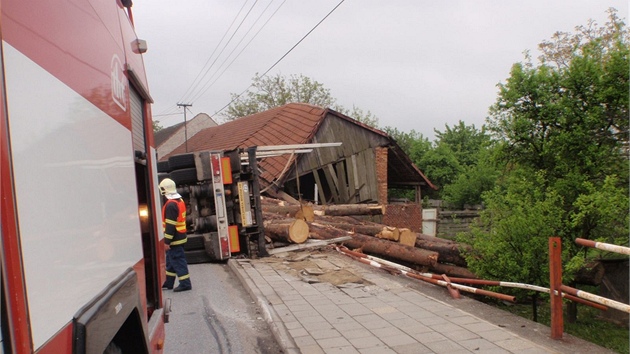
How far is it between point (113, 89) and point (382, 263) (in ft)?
23.2

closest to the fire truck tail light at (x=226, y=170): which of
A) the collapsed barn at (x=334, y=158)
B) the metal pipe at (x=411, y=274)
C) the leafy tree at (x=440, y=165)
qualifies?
the metal pipe at (x=411, y=274)

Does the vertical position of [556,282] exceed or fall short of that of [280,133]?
it falls short

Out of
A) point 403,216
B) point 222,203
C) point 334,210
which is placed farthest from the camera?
point 403,216

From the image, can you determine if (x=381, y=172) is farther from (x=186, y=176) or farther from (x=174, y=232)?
(x=174, y=232)

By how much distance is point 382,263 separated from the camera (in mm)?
8938

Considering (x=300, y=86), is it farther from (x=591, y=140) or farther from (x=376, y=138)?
(x=591, y=140)

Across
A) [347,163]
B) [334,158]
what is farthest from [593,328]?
[347,163]

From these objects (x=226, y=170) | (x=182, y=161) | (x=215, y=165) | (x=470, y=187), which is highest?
(x=182, y=161)

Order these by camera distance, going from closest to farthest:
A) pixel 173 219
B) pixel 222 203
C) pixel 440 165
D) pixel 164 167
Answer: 1. pixel 173 219
2. pixel 222 203
3. pixel 164 167
4. pixel 440 165

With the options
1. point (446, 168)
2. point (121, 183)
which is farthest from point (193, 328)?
point (446, 168)

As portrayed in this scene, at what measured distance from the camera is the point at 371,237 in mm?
10883

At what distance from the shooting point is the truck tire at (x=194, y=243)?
392 inches

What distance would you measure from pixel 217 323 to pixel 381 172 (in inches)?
651

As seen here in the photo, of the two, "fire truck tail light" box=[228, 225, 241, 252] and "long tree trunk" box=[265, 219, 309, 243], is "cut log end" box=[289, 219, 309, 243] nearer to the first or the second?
"long tree trunk" box=[265, 219, 309, 243]
